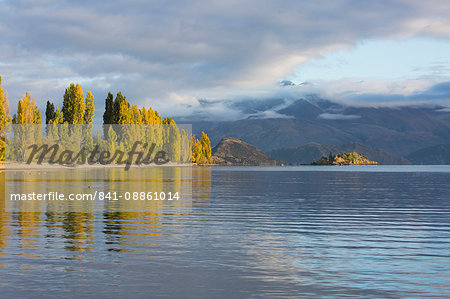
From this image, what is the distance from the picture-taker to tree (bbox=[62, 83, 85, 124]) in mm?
147750

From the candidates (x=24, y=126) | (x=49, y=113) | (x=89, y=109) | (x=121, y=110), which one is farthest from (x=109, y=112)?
(x=24, y=126)

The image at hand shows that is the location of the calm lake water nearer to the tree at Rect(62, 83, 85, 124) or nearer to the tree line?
the tree line

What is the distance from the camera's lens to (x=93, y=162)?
162375 millimetres

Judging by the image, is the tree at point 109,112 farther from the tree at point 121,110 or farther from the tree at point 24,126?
the tree at point 24,126

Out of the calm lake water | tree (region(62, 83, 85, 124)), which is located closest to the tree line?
tree (region(62, 83, 85, 124))

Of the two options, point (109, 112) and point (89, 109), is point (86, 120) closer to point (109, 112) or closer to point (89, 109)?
point (89, 109)

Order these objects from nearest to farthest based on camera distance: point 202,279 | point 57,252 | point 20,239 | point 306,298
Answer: point 306,298, point 202,279, point 57,252, point 20,239

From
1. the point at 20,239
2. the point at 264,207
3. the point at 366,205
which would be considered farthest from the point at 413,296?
the point at 366,205

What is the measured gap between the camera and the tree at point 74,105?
485ft

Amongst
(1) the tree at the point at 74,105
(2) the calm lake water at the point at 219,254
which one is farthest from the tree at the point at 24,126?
(2) the calm lake water at the point at 219,254

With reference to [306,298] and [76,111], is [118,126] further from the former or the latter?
[306,298]

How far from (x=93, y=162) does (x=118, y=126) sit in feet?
47.7

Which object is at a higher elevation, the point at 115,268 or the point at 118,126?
the point at 118,126

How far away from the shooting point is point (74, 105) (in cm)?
14838
